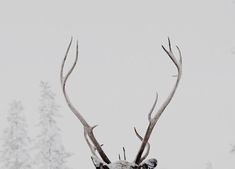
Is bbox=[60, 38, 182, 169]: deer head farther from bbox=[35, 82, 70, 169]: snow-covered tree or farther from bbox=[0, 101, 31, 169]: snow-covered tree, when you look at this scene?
bbox=[0, 101, 31, 169]: snow-covered tree

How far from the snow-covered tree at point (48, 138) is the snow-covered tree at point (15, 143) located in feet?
2.24

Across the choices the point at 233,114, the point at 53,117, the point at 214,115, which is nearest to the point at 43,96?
the point at 53,117

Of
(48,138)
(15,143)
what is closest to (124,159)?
(48,138)

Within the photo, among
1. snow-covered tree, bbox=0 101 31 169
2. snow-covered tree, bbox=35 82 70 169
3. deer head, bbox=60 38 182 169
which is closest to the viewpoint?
deer head, bbox=60 38 182 169

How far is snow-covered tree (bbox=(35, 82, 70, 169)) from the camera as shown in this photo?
57.5ft

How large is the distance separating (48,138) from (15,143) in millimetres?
1437

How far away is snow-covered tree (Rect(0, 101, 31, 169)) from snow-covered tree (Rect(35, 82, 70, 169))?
682mm

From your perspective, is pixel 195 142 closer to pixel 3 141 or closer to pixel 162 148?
pixel 162 148

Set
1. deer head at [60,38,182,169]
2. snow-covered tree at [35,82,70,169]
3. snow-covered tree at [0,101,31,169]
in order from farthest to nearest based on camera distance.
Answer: snow-covered tree at [0,101,31,169] → snow-covered tree at [35,82,70,169] → deer head at [60,38,182,169]

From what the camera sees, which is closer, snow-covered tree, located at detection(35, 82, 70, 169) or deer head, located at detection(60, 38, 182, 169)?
deer head, located at detection(60, 38, 182, 169)

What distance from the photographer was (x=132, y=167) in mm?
3938

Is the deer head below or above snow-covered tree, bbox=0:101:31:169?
below

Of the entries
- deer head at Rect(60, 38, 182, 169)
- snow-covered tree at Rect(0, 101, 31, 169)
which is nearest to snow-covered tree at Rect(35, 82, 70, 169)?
snow-covered tree at Rect(0, 101, 31, 169)

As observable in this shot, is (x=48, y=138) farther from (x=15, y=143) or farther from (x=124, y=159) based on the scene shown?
(x=124, y=159)
